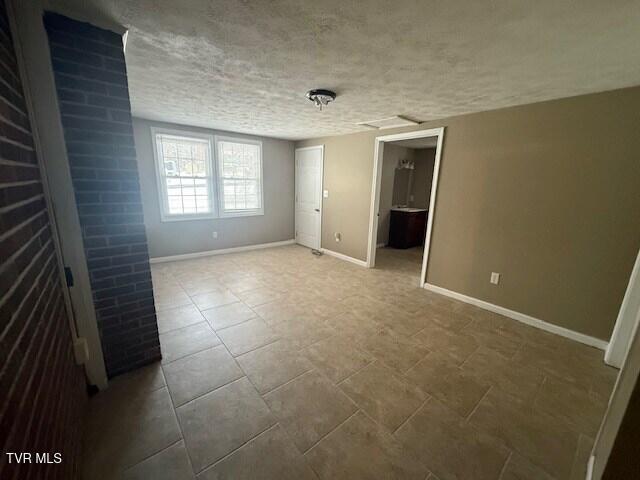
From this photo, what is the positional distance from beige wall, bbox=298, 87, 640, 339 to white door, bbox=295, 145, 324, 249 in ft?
7.54

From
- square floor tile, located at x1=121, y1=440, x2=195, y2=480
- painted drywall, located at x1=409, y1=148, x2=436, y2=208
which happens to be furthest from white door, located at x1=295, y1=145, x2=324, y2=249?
square floor tile, located at x1=121, y1=440, x2=195, y2=480

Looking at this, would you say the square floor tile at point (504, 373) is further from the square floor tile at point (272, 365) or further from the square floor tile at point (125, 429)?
the square floor tile at point (125, 429)

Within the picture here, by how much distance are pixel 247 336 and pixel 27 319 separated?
170cm

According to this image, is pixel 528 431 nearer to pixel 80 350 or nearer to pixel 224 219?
pixel 80 350

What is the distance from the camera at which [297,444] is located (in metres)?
1.43

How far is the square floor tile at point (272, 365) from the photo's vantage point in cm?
187

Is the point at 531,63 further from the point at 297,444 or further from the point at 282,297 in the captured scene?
the point at 282,297

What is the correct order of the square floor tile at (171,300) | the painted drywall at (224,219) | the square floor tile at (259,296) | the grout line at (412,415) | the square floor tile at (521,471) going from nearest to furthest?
the square floor tile at (521,471) < the grout line at (412,415) < the square floor tile at (171,300) < the square floor tile at (259,296) < the painted drywall at (224,219)

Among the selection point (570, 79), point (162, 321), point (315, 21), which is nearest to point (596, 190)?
point (570, 79)

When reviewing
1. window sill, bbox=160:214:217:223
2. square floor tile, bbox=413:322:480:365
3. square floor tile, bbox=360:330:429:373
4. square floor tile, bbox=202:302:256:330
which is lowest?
square floor tile, bbox=360:330:429:373

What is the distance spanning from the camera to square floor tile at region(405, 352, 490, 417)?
1745mm

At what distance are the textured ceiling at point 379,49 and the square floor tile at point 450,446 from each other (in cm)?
226

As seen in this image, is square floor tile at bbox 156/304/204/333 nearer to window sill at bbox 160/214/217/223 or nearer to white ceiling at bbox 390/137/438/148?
window sill at bbox 160/214/217/223

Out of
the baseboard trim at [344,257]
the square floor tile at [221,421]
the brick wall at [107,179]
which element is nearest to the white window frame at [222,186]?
the baseboard trim at [344,257]
